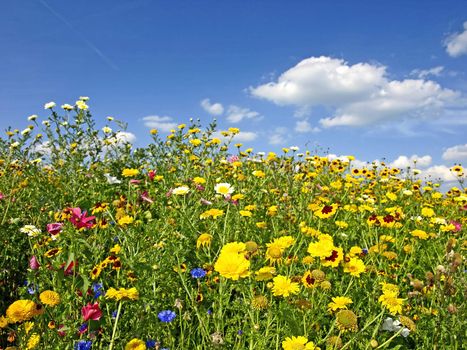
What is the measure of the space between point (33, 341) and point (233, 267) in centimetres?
97

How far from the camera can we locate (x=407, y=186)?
6234mm

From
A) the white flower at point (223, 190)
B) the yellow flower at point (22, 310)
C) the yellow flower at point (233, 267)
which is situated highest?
the white flower at point (223, 190)

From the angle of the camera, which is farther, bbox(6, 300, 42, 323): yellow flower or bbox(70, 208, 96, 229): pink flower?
bbox(70, 208, 96, 229): pink flower

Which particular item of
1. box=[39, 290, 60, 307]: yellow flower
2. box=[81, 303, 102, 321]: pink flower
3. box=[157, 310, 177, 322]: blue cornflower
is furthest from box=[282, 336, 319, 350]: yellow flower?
box=[39, 290, 60, 307]: yellow flower

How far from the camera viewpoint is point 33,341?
174 centimetres

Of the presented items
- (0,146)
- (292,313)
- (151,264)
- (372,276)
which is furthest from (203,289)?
(0,146)

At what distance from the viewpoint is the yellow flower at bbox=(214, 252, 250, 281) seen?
159 cm

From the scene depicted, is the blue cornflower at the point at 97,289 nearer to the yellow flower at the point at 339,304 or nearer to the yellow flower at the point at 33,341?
the yellow flower at the point at 33,341

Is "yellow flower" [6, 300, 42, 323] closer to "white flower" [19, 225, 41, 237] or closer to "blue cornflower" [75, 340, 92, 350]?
"blue cornflower" [75, 340, 92, 350]

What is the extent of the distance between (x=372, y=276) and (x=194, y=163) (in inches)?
103

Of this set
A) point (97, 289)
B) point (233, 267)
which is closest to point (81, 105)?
point (97, 289)

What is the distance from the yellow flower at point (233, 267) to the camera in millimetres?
1593

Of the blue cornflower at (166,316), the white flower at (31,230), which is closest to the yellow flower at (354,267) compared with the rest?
the blue cornflower at (166,316)

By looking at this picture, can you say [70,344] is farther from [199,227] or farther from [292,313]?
[199,227]
